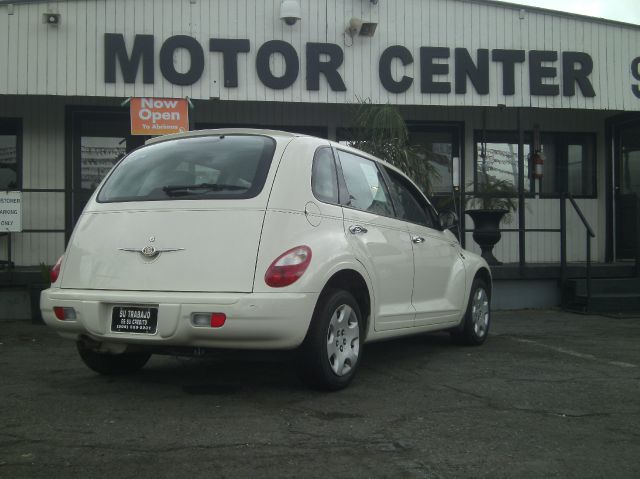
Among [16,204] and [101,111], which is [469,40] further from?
[16,204]

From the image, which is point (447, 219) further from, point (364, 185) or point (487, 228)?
point (487, 228)

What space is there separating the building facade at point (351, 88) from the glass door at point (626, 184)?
0.03 m

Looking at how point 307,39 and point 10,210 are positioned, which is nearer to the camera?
point 10,210

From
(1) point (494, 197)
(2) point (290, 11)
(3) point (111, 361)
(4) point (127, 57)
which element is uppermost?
(2) point (290, 11)

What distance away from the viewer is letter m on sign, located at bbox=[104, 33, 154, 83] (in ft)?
32.6

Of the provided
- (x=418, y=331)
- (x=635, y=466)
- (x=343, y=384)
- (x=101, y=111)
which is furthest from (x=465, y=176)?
(x=635, y=466)

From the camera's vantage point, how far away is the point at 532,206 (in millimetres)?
12500

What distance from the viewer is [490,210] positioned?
1032 centimetres

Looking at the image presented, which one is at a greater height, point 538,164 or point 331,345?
point 538,164

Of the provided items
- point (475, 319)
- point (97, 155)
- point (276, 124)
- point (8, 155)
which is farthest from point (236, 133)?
point (8, 155)

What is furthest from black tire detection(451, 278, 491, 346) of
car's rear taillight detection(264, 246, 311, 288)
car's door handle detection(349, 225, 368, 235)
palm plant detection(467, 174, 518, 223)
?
palm plant detection(467, 174, 518, 223)

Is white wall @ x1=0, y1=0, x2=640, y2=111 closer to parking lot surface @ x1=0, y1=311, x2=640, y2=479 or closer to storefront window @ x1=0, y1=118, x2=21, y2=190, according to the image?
storefront window @ x1=0, y1=118, x2=21, y2=190

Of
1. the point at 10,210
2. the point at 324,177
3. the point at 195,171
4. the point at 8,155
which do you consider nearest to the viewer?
the point at 195,171

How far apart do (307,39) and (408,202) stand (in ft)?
15.9
